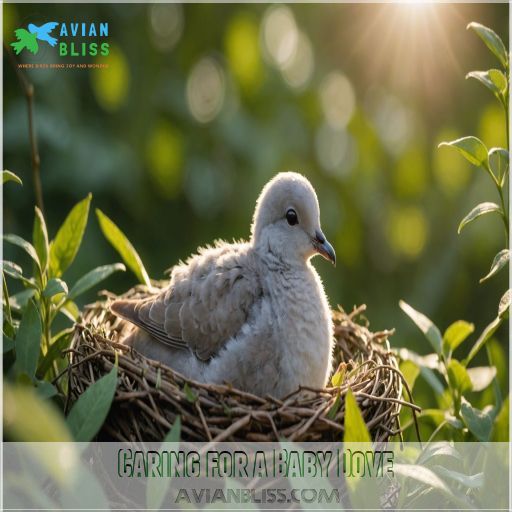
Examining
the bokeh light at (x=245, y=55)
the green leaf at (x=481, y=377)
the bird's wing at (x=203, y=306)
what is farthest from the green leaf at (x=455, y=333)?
the bokeh light at (x=245, y=55)

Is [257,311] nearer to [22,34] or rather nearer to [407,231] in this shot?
[22,34]

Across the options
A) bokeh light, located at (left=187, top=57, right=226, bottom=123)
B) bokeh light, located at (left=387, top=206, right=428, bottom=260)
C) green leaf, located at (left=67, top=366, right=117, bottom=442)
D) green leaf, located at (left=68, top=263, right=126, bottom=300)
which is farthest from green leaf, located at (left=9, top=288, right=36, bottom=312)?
bokeh light, located at (left=387, top=206, right=428, bottom=260)

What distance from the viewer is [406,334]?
5043 millimetres

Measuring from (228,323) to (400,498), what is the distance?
754 mm

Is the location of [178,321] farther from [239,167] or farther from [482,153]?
[239,167]

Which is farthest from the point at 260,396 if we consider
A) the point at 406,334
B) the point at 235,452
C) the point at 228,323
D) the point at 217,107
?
the point at 217,107

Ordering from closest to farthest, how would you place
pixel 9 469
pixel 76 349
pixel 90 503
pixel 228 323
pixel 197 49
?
pixel 90 503 < pixel 9 469 < pixel 76 349 < pixel 228 323 < pixel 197 49

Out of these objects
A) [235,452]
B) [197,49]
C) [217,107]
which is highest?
[197,49]

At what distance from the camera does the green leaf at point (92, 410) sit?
1736 millimetres

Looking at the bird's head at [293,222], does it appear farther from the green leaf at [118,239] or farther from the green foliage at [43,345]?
the green foliage at [43,345]

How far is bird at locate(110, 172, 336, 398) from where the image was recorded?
236 centimetres

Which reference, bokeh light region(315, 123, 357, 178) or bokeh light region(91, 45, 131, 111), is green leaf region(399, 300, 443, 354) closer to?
bokeh light region(315, 123, 357, 178)

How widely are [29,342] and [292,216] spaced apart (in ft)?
3.26

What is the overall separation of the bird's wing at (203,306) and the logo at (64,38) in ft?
2.59
